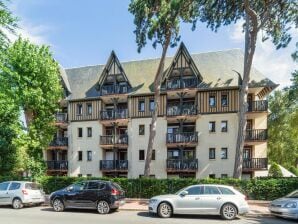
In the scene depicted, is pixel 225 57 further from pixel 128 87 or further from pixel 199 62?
pixel 128 87

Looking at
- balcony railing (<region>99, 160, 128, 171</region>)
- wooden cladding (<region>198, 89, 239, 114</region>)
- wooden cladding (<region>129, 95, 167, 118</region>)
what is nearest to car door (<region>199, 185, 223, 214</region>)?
wooden cladding (<region>198, 89, 239, 114</region>)

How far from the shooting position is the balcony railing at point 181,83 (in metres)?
32.5

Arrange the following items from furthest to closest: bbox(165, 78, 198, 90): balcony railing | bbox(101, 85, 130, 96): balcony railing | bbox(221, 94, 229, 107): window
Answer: bbox(101, 85, 130, 96): balcony railing
bbox(165, 78, 198, 90): balcony railing
bbox(221, 94, 229, 107): window

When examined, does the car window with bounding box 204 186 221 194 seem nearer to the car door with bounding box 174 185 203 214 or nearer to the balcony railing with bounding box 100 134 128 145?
the car door with bounding box 174 185 203 214

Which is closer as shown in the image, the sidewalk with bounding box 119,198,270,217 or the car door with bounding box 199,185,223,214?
the car door with bounding box 199,185,223,214

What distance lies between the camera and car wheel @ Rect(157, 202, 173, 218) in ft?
48.6

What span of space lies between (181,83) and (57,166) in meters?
17.2

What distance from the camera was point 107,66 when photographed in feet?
116

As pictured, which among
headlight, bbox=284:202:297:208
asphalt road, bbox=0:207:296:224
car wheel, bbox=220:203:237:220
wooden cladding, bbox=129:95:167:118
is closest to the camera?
asphalt road, bbox=0:207:296:224

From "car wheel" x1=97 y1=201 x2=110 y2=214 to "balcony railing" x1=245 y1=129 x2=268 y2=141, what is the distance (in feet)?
62.0

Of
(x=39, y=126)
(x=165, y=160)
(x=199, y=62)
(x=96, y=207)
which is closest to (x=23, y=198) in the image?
(x=96, y=207)

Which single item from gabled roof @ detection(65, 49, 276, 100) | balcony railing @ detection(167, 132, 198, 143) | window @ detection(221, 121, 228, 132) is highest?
gabled roof @ detection(65, 49, 276, 100)

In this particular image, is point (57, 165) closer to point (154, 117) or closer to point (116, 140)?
point (116, 140)

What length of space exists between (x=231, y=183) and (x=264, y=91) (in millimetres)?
15777
